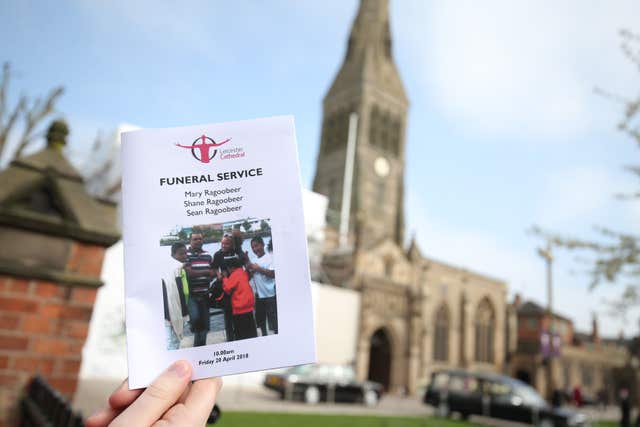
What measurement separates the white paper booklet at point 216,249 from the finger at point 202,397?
29 millimetres

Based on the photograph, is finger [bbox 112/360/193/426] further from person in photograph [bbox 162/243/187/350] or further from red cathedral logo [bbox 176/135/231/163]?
red cathedral logo [bbox 176/135/231/163]

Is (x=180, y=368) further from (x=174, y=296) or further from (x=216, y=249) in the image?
(x=216, y=249)

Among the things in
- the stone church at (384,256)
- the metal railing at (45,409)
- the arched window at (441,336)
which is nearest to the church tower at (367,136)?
the stone church at (384,256)

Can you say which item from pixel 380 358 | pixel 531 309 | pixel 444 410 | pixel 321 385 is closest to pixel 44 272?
pixel 321 385

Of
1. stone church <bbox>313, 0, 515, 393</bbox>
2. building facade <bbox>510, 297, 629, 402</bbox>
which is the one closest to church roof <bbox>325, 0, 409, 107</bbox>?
stone church <bbox>313, 0, 515, 393</bbox>

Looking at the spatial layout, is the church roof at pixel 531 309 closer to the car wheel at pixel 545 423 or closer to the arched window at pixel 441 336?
the arched window at pixel 441 336

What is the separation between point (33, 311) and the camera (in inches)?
109

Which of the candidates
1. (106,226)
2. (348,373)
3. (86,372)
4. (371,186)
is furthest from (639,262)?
(371,186)

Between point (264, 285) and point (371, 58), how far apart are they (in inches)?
2286

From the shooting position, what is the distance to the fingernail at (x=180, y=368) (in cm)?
124

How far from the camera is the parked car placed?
17.8 metres

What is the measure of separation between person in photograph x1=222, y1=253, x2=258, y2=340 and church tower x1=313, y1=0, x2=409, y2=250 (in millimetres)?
44262

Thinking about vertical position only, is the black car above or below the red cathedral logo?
below

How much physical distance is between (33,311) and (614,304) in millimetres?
10417
